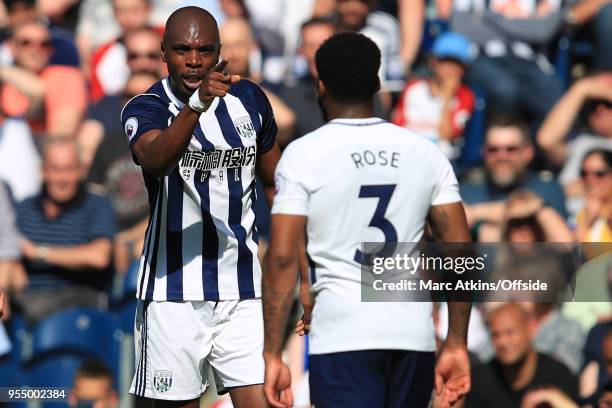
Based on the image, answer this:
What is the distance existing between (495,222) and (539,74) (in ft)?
5.11

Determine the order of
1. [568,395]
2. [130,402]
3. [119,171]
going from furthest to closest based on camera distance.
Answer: [119,171] → [130,402] → [568,395]

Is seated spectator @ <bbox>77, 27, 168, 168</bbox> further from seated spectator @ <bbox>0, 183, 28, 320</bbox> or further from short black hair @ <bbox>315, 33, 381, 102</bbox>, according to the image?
short black hair @ <bbox>315, 33, 381, 102</bbox>

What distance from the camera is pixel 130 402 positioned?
31.0ft

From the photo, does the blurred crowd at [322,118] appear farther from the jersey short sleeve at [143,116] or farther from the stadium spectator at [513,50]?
the jersey short sleeve at [143,116]

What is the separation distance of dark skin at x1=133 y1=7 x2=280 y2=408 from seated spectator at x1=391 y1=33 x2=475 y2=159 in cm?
427

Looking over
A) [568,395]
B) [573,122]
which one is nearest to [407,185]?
[568,395]

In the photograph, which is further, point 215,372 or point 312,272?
point 215,372

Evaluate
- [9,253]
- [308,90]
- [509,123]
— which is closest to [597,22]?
[509,123]

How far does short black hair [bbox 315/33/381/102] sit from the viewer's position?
5188 mm

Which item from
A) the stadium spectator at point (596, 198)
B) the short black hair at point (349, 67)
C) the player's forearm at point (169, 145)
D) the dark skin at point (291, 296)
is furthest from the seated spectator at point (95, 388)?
the short black hair at point (349, 67)

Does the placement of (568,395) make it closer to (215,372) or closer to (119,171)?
(215,372)

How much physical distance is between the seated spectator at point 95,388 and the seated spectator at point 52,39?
9.78 ft

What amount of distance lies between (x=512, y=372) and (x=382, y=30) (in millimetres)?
3330

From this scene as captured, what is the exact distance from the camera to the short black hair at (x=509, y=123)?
1009 cm
